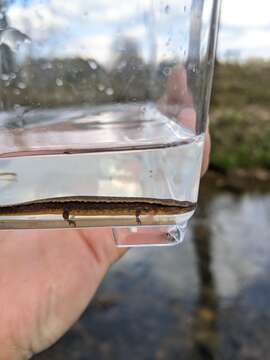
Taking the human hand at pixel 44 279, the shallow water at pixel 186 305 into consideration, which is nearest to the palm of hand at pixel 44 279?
the human hand at pixel 44 279

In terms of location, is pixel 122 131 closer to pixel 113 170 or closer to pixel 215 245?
pixel 113 170

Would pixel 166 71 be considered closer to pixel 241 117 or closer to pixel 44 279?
pixel 44 279

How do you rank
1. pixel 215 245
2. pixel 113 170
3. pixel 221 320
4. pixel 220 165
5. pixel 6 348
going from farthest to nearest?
1. pixel 220 165
2. pixel 215 245
3. pixel 221 320
4. pixel 6 348
5. pixel 113 170

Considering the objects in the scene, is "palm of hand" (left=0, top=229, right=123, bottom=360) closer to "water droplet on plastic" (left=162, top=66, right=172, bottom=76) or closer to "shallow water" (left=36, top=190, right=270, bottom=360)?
"water droplet on plastic" (left=162, top=66, right=172, bottom=76)

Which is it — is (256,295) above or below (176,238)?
below

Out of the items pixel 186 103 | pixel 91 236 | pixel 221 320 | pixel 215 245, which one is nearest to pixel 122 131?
pixel 186 103

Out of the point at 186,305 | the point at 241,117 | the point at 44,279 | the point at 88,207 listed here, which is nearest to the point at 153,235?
the point at 88,207

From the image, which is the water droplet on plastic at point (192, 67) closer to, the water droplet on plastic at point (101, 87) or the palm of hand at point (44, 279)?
the water droplet on plastic at point (101, 87)
